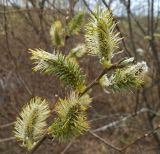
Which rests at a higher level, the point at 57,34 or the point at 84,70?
the point at 57,34

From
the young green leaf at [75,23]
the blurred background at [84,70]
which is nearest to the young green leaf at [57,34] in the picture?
the young green leaf at [75,23]

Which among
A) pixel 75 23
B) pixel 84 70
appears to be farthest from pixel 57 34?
pixel 84 70

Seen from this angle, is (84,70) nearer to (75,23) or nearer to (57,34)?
(57,34)

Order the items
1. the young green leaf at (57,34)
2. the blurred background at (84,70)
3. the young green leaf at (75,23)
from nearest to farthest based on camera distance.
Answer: the young green leaf at (75,23) < the young green leaf at (57,34) < the blurred background at (84,70)

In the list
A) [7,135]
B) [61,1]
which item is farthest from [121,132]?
[61,1]

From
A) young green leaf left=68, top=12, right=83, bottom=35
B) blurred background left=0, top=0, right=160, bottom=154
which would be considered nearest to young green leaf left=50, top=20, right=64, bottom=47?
young green leaf left=68, top=12, right=83, bottom=35

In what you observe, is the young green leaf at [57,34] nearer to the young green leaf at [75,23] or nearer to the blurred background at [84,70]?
the young green leaf at [75,23]

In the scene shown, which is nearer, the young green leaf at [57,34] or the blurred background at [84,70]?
the young green leaf at [57,34]

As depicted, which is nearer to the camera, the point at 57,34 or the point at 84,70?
the point at 57,34
